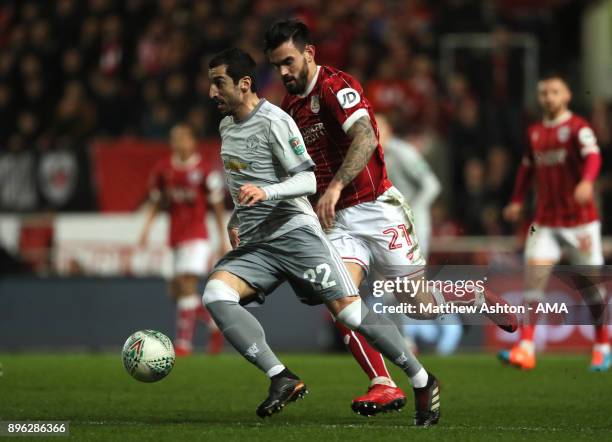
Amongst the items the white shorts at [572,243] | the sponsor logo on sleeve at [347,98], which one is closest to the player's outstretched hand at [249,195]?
the sponsor logo on sleeve at [347,98]

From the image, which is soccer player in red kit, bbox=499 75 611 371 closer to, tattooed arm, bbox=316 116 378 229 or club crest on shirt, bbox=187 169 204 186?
tattooed arm, bbox=316 116 378 229

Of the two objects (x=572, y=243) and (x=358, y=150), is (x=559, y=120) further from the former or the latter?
(x=358, y=150)

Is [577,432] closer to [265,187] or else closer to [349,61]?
[265,187]

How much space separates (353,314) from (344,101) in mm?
1188

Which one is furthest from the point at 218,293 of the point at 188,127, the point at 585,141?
the point at 188,127

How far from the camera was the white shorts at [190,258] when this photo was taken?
13.3 meters

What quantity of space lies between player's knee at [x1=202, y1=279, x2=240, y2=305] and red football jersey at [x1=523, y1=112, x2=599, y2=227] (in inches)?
178

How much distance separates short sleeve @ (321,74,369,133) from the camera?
265 inches

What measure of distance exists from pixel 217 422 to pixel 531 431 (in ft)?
5.48

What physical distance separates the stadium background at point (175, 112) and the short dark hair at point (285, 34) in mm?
7913

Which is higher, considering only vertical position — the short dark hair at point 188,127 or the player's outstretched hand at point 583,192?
the short dark hair at point 188,127

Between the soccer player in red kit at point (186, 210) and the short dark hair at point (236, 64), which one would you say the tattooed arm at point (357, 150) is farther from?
the soccer player in red kit at point (186, 210)

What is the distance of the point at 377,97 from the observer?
1623 cm

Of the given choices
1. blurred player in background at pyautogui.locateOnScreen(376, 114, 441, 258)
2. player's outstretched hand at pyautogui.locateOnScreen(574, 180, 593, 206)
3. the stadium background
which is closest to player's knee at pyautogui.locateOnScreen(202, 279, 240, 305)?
player's outstretched hand at pyautogui.locateOnScreen(574, 180, 593, 206)
